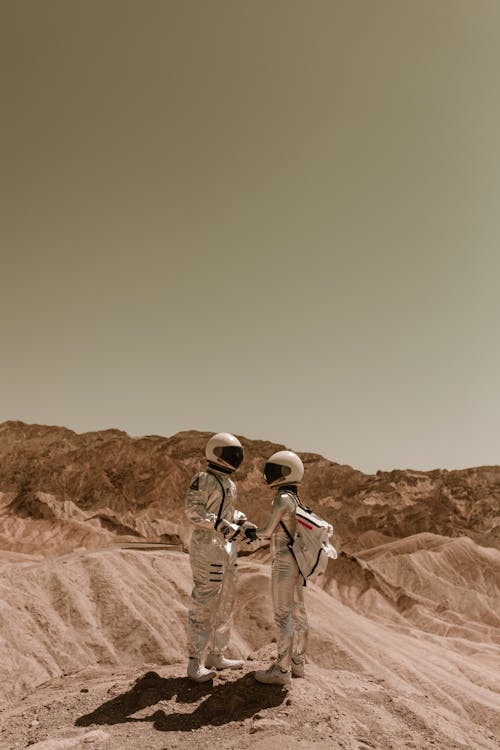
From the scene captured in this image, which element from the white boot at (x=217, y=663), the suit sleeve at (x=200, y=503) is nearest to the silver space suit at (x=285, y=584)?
the suit sleeve at (x=200, y=503)

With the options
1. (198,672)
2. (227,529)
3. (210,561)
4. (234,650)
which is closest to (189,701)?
(198,672)

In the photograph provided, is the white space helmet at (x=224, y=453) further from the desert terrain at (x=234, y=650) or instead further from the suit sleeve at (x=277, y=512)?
the desert terrain at (x=234, y=650)

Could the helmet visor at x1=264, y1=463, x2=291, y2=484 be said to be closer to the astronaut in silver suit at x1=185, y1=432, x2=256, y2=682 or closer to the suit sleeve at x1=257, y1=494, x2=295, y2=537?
the suit sleeve at x1=257, y1=494, x2=295, y2=537

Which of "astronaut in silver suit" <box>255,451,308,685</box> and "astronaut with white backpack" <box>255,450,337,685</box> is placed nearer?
"astronaut in silver suit" <box>255,451,308,685</box>

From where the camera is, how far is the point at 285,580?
6969 millimetres

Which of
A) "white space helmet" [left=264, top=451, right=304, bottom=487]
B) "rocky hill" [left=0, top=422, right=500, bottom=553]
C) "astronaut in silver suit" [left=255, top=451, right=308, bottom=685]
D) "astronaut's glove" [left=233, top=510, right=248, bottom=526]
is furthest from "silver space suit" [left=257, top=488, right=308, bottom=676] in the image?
"rocky hill" [left=0, top=422, right=500, bottom=553]

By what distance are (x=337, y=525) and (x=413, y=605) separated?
129 feet

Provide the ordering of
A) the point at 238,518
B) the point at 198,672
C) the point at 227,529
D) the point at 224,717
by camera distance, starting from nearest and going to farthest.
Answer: the point at 224,717 → the point at 198,672 → the point at 227,529 → the point at 238,518

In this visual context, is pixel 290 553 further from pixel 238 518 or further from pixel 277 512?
pixel 238 518

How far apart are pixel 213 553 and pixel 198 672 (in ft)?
4.75

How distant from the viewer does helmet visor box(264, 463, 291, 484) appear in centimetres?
736

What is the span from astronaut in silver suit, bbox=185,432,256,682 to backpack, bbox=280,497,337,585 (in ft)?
2.11

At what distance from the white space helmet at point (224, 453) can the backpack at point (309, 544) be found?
1.04 m

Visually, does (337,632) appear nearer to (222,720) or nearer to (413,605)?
(222,720)
